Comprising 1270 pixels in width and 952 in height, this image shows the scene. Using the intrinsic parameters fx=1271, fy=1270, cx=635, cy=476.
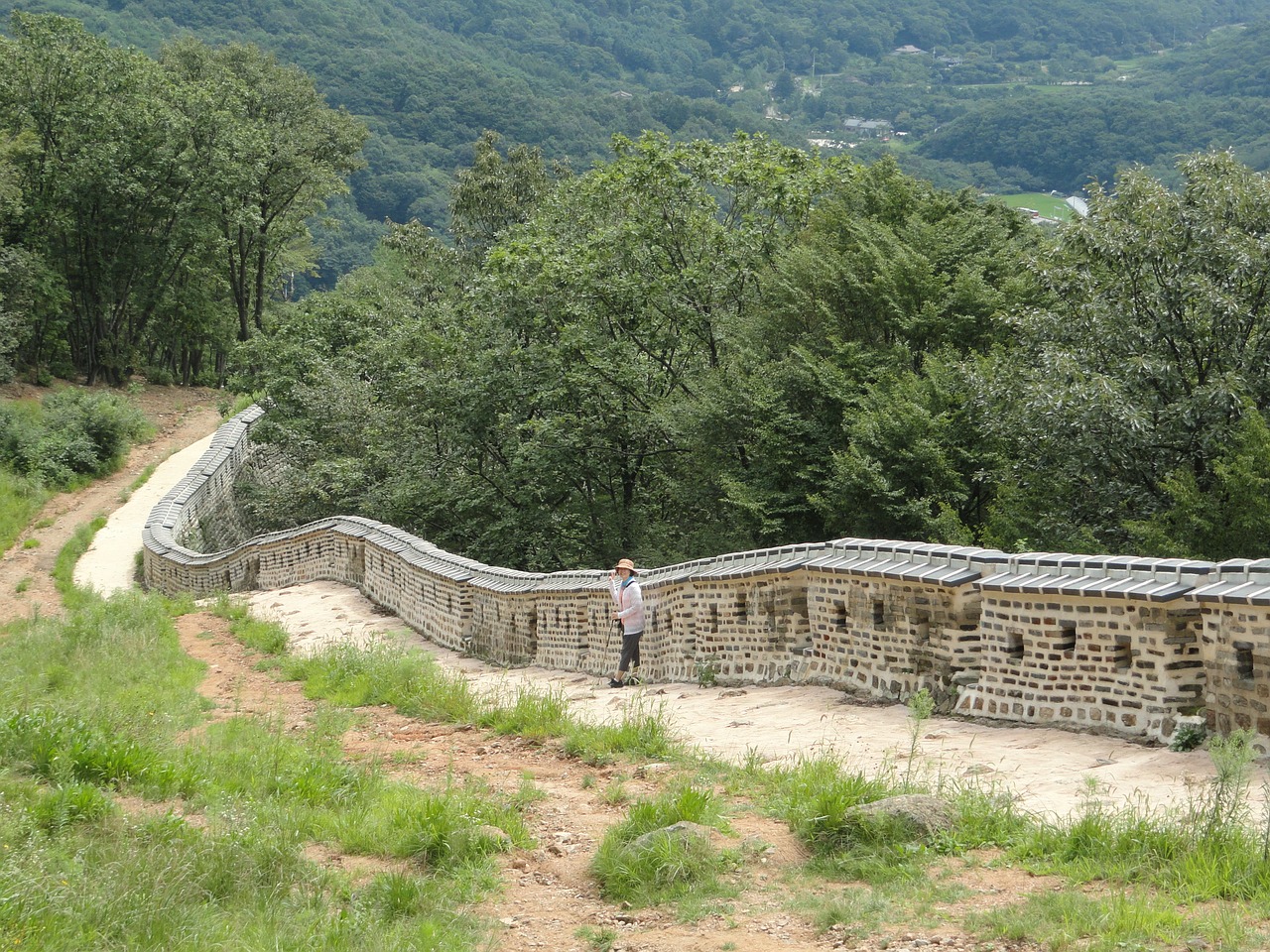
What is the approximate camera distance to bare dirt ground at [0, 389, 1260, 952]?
241 inches

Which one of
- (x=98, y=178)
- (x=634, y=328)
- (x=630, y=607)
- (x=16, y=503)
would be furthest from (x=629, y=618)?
(x=98, y=178)

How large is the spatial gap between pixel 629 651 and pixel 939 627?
4.54 m

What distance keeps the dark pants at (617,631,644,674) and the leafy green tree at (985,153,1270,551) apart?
17.0 feet

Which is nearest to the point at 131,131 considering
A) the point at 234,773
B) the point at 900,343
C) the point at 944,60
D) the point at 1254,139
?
the point at 900,343

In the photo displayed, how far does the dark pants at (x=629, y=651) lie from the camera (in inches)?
542

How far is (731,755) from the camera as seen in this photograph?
9.45m

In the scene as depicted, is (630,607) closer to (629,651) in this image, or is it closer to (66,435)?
(629,651)

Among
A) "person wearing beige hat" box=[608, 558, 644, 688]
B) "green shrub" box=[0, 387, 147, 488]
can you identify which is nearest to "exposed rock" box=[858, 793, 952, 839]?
"person wearing beige hat" box=[608, 558, 644, 688]

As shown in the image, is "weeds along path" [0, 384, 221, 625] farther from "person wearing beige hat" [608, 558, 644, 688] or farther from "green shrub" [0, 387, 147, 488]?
"person wearing beige hat" [608, 558, 644, 688]

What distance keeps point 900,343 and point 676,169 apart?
8954 millimetres

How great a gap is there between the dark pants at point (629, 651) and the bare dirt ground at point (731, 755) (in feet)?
1.40

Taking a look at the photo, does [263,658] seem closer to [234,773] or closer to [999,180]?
[234,773]

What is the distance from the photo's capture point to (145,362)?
4972 cm

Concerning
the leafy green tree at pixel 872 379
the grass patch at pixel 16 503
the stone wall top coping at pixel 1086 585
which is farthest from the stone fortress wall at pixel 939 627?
the grass patch at pixel 16 503
